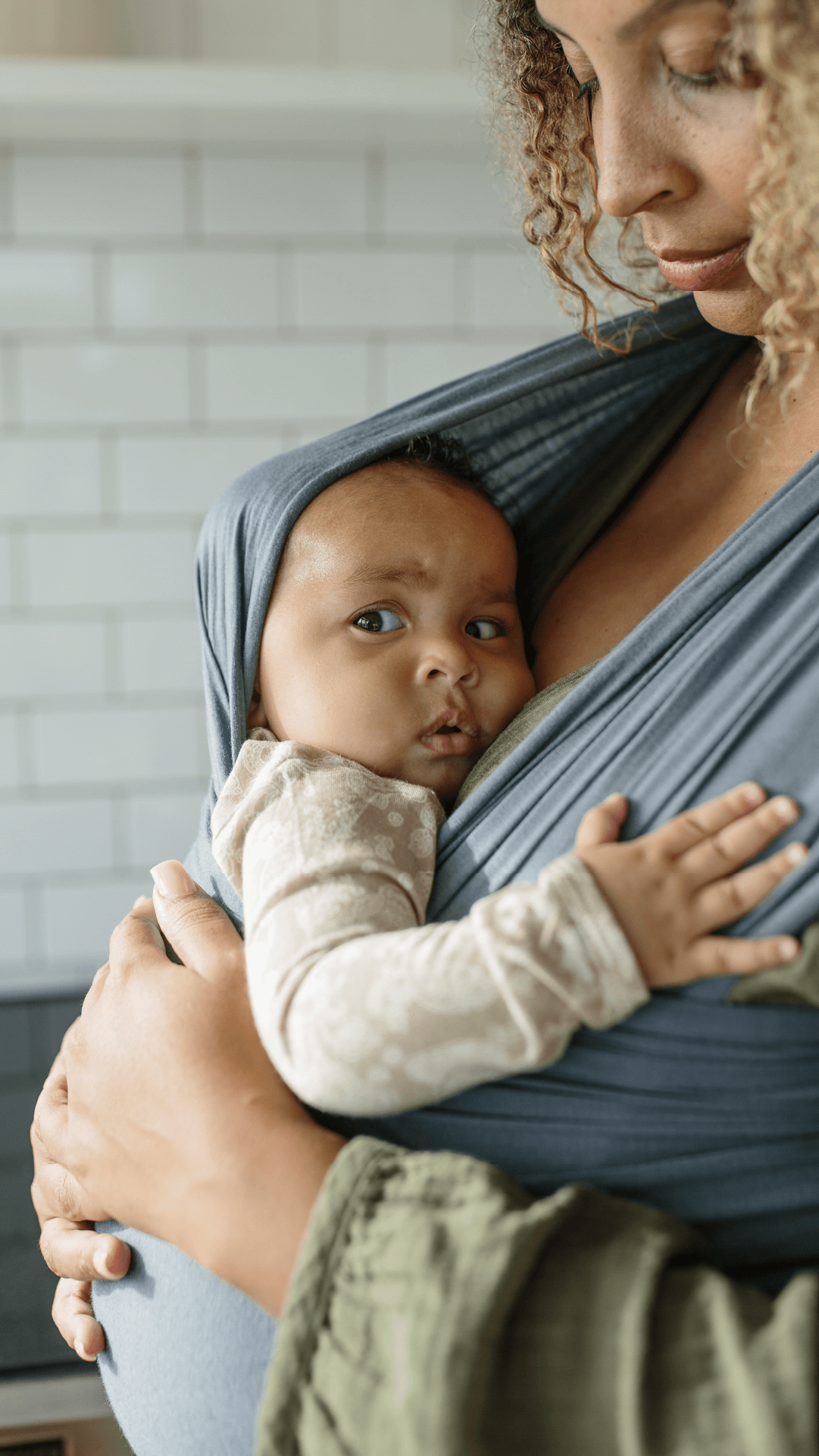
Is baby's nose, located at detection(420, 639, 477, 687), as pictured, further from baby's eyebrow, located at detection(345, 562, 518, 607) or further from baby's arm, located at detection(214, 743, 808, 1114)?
baby's arm, located at detection(214, 743, 808, 1114)

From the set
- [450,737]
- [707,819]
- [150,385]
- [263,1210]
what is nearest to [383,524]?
[450,737]

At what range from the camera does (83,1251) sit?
0.81 meters

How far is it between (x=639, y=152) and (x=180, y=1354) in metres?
0.80

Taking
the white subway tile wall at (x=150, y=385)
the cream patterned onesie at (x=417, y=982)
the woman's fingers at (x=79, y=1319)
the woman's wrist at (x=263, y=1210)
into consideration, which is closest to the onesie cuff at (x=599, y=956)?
the cream patterned onesie at (x=417, y=982)

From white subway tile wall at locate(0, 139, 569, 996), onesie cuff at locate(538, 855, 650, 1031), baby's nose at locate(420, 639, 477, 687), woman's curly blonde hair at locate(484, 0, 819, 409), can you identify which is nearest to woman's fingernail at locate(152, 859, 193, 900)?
baby's nose at locate(420, 639, 477, 687)

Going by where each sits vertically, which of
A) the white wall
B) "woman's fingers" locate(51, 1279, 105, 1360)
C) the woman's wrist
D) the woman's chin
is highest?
the white wall

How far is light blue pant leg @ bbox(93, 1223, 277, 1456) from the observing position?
0.67m

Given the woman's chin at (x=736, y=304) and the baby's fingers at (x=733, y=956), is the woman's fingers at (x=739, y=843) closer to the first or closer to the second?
the baby's fingers at (x=733, y=956)

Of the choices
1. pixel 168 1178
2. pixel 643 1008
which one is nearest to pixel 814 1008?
pixel 643 1008

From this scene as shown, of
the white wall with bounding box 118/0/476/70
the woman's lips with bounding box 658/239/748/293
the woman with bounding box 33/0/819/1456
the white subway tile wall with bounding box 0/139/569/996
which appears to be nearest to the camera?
the woman with bounding box 33/0/819/1456

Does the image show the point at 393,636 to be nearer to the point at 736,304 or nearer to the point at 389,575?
the point at 389,575

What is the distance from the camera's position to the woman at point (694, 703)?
23.4 inches

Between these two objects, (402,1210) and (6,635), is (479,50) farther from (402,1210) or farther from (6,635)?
(6,635)

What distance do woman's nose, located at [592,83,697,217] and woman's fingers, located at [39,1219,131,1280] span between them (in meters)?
0.78
